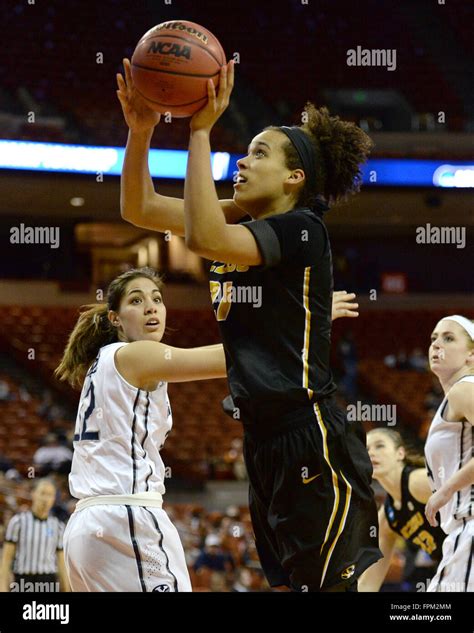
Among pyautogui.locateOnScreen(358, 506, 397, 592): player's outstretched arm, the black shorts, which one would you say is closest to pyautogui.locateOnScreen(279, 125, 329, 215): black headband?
the black shorts

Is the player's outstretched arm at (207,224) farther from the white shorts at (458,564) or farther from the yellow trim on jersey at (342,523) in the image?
the white shorts at (458,564)

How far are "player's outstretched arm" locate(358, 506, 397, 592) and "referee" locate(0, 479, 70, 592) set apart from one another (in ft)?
9.44

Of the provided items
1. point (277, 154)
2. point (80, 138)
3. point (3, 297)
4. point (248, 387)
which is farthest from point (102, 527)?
point (3, 297)

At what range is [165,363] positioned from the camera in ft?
11.5

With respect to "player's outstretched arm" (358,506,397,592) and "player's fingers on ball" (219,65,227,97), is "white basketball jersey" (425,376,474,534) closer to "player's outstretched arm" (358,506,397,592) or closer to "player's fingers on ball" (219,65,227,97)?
"player's outstretched arm" (358,506,397,592)

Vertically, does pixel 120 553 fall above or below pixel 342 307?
below

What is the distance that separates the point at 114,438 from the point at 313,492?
1.07 metres

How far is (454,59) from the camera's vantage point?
1705 centimetres

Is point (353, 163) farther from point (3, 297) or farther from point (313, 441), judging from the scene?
point (3, 297)

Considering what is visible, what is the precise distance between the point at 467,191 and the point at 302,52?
406 centimetres

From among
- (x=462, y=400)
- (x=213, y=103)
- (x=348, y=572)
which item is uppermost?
(x=213, y=103)

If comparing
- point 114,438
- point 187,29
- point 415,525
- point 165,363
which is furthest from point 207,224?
point 415,525

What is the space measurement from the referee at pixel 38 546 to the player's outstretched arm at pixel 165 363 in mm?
3992

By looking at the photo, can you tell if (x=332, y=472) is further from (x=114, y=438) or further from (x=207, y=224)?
(x=114, y=438)
